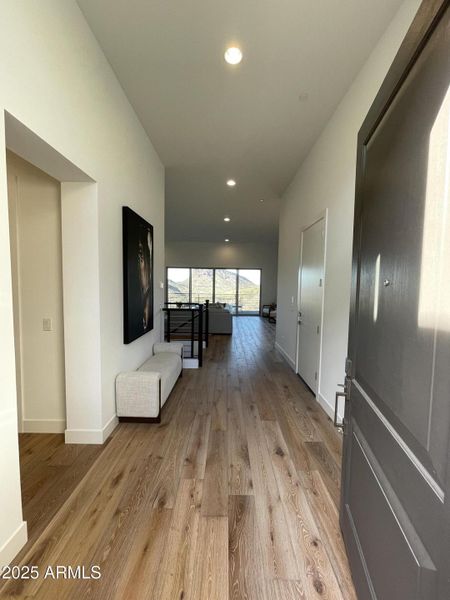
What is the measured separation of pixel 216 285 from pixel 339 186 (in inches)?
384

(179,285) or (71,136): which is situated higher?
(71,136)

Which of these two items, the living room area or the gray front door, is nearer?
the gray front door

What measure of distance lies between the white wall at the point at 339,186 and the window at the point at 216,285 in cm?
839

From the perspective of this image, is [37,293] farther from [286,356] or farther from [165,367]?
[286,356]

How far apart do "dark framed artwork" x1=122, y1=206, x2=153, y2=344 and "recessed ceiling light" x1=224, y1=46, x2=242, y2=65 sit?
61.7 inches

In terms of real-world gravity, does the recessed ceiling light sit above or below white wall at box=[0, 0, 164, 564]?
above

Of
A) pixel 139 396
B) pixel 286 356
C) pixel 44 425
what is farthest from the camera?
pixel 286 356

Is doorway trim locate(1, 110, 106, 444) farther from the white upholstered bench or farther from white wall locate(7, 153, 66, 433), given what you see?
the white upholstered bench

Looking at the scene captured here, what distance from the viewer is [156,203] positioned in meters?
4.08

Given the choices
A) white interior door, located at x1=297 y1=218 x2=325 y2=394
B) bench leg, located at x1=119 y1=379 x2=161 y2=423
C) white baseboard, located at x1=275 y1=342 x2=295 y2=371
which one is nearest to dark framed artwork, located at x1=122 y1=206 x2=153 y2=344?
bench leg, located at x1=119 y1=379 x2=161 y2=423

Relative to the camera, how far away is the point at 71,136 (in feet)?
6.06

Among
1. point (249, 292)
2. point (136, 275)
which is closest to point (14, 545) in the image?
point (136, 275)

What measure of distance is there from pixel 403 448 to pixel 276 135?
3627 mm

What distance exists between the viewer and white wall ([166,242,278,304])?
12125 mm
